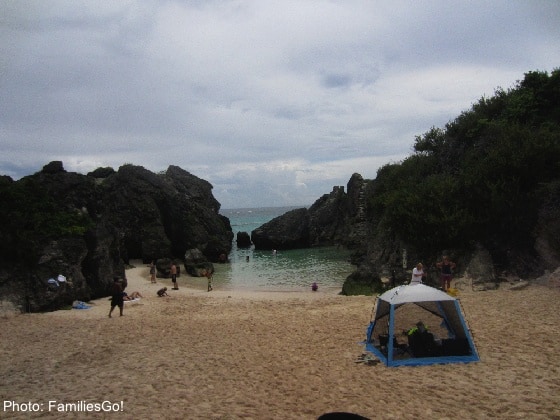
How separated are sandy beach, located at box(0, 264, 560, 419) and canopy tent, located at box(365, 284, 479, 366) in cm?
41

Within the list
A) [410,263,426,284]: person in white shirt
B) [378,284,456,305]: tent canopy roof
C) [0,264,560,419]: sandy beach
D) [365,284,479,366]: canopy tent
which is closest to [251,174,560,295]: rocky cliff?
[0,264,560,419]: sandy beach

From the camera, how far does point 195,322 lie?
16391mm

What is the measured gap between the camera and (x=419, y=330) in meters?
10.5

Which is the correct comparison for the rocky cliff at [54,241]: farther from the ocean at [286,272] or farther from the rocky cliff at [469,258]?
the rocky cliff at [469,258]

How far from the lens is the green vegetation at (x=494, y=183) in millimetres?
22719

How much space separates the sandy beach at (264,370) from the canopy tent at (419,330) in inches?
16.1

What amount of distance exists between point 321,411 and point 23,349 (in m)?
9.84

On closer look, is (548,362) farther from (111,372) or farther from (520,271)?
(520,271)

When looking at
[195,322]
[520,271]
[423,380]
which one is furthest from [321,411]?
[520,271]

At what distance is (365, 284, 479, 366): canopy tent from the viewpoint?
10297 mm

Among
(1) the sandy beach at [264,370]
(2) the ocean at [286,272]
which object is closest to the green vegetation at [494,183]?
(1) the sandy beach at [264,370]

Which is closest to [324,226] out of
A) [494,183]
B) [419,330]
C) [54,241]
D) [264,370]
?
[494,183]

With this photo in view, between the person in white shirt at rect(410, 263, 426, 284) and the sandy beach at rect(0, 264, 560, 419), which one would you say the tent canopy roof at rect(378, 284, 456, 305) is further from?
the person in white shirt at rect(410, 263, 426, 284)

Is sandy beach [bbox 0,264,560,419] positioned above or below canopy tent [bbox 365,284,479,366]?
below
